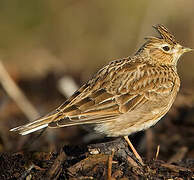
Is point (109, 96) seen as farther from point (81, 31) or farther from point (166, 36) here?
point (81, 31)

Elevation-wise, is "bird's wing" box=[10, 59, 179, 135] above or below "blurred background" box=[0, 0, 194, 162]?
below

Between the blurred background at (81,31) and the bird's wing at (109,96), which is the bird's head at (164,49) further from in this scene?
the blurred background at (81,31)

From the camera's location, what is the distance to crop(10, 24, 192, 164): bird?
5605mm

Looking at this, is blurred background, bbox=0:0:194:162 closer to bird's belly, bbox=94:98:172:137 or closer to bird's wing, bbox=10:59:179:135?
bird's wing, bbox=10:59:179:135

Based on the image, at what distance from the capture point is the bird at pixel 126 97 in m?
5.60

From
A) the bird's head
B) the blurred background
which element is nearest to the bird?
the bird's head

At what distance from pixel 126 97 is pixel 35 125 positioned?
1194mm

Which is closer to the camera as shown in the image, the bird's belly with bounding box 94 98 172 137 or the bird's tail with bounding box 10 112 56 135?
the bird's tail with bounding box 10 112 56 135

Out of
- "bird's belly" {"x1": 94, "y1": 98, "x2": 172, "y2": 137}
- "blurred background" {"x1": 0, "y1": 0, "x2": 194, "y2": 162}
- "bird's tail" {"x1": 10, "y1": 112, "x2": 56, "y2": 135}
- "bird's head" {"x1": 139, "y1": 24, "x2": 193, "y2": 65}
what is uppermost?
"blurred background" {"x1": 0, "y1": 0, "x2": 194, "y2": 162}

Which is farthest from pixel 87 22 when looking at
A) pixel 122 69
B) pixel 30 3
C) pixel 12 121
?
pixel 122 69

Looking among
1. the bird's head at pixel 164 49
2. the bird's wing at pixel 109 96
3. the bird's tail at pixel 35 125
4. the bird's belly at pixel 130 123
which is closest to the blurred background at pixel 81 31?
the bird's head at pixel 164 49

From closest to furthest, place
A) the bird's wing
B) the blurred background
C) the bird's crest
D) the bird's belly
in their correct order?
the bird's wing < the bird's belly < the bird's crest < the blurred background

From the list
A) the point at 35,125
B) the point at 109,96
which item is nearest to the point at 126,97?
the point at 109,96

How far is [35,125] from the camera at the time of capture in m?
5.46
